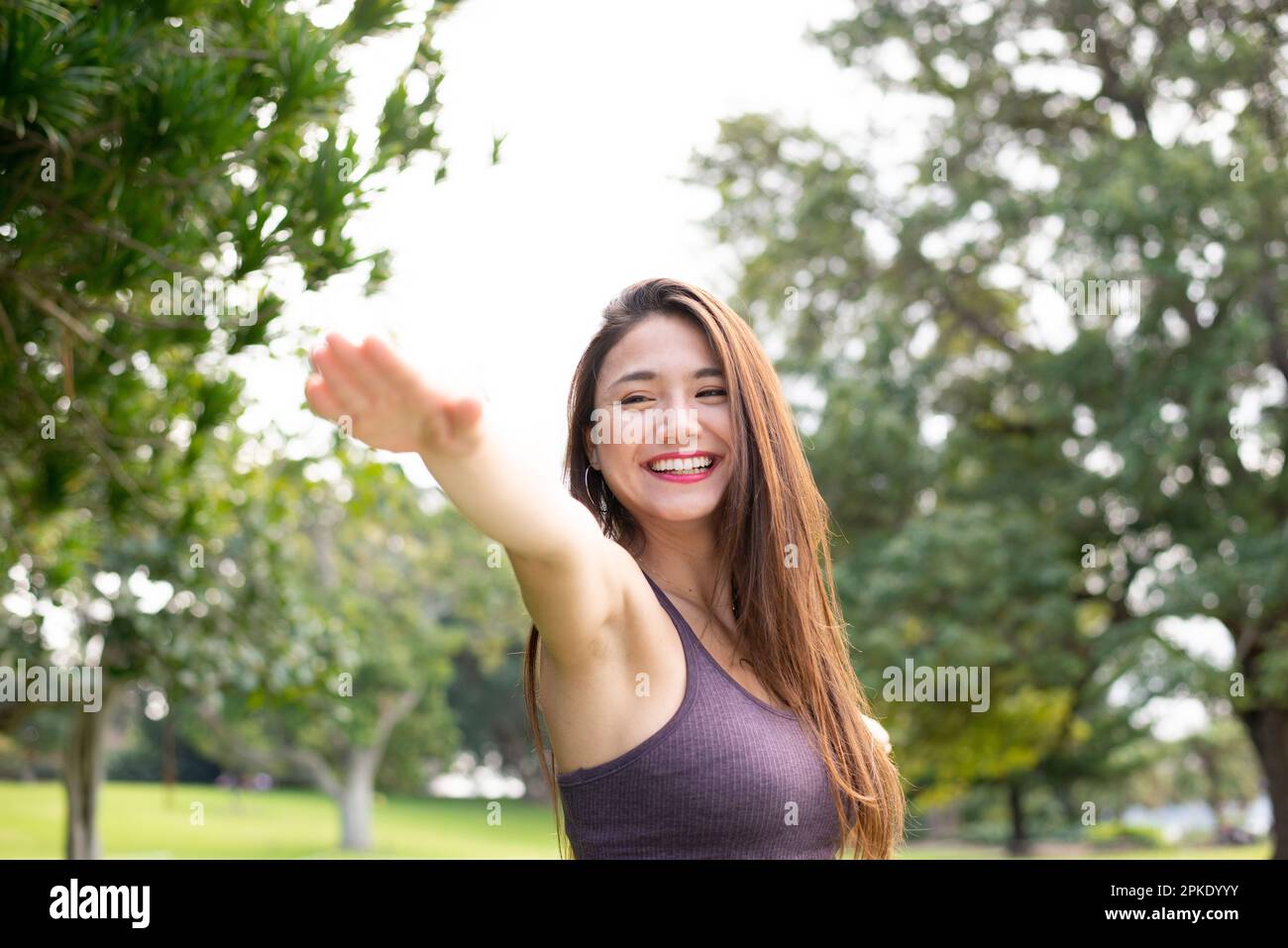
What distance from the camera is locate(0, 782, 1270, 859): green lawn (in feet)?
72.9

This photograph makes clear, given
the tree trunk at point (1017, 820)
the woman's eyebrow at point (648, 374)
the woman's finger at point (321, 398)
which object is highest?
the woman's eyebrow at point (648, 374)

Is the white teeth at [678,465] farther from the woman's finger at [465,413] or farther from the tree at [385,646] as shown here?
the tree at [385,646]

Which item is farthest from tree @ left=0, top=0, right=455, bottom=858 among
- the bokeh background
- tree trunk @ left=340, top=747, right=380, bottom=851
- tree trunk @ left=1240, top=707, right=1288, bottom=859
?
tree trunk @ left=340, top=747, right=380, bottom=851

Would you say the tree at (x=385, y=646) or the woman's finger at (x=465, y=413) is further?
the tree at (x=385, y=646)

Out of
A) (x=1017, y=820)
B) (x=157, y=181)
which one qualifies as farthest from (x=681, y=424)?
(x=1017, y=820)

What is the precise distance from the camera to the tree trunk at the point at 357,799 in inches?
953

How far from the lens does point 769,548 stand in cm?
175

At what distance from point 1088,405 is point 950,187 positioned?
243 centimetres

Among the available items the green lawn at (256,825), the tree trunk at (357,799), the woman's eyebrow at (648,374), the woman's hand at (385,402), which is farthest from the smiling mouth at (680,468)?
the tree trunk at (357,799)

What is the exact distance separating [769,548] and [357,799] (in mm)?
24094

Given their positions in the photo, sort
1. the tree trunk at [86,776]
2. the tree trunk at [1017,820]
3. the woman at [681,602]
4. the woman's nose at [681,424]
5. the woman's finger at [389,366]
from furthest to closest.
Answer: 1. the tree trunk at [1017,820]
2. the tree trunk at [86,776]
3. the woman's nose at [681,424]
4. the woman at [681,602]
5. the woman's finger at [389,366]

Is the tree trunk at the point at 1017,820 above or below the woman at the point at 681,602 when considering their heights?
below

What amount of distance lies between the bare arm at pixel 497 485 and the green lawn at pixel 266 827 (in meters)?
18.4

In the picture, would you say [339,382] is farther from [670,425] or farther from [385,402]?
[670,425]
